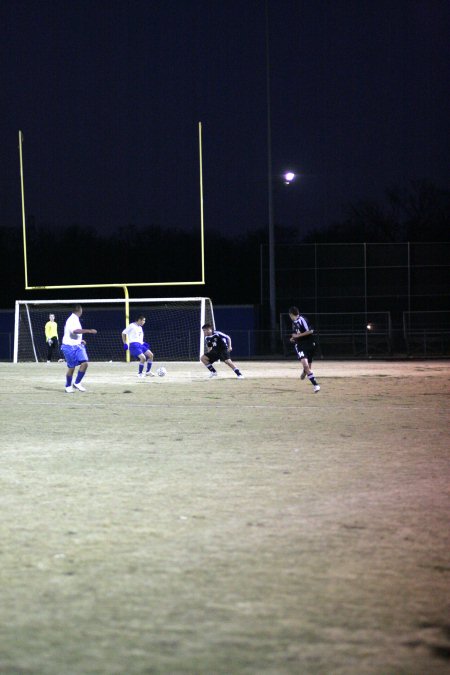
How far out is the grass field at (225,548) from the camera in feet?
14.2

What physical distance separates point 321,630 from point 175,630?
74cm

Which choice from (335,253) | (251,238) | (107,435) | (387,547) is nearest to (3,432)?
(107,435)

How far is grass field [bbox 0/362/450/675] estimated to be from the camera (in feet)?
14.2

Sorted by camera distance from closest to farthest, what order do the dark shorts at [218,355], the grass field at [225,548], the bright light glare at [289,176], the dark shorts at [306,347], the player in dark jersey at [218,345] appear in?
the grass field at [225,548]
the dark shorts at [306,347]
the player in dark jersey at [218,345]
the dark shorts at [218,355]
the bright light glare at [289,176]

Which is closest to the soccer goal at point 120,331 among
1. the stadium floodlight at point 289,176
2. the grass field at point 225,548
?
the stadium floodlight at point 289,176

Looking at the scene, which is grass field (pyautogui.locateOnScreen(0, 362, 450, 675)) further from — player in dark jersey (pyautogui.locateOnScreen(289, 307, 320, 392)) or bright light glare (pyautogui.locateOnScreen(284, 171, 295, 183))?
bright light glare (pyautogui.locateOnScreen(284, 171, 295, 183))

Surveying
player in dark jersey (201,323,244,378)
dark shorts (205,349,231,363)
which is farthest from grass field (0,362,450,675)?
dark shorts (205,349,231,363)

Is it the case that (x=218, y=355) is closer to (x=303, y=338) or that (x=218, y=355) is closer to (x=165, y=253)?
(x=303, y=338)


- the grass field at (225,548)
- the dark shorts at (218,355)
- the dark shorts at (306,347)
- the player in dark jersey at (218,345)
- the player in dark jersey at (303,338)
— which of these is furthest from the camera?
the dark shorts at (218,355)

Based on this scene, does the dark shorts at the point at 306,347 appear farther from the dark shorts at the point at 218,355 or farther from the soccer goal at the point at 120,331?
the soccer goal at the point at 120,331

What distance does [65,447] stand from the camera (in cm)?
1166

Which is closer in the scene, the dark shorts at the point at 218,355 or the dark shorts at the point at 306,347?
the dark shorts at the point at 306,347

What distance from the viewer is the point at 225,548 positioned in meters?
6.21

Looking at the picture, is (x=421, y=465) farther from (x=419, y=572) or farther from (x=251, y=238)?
(x=251, y=238)
